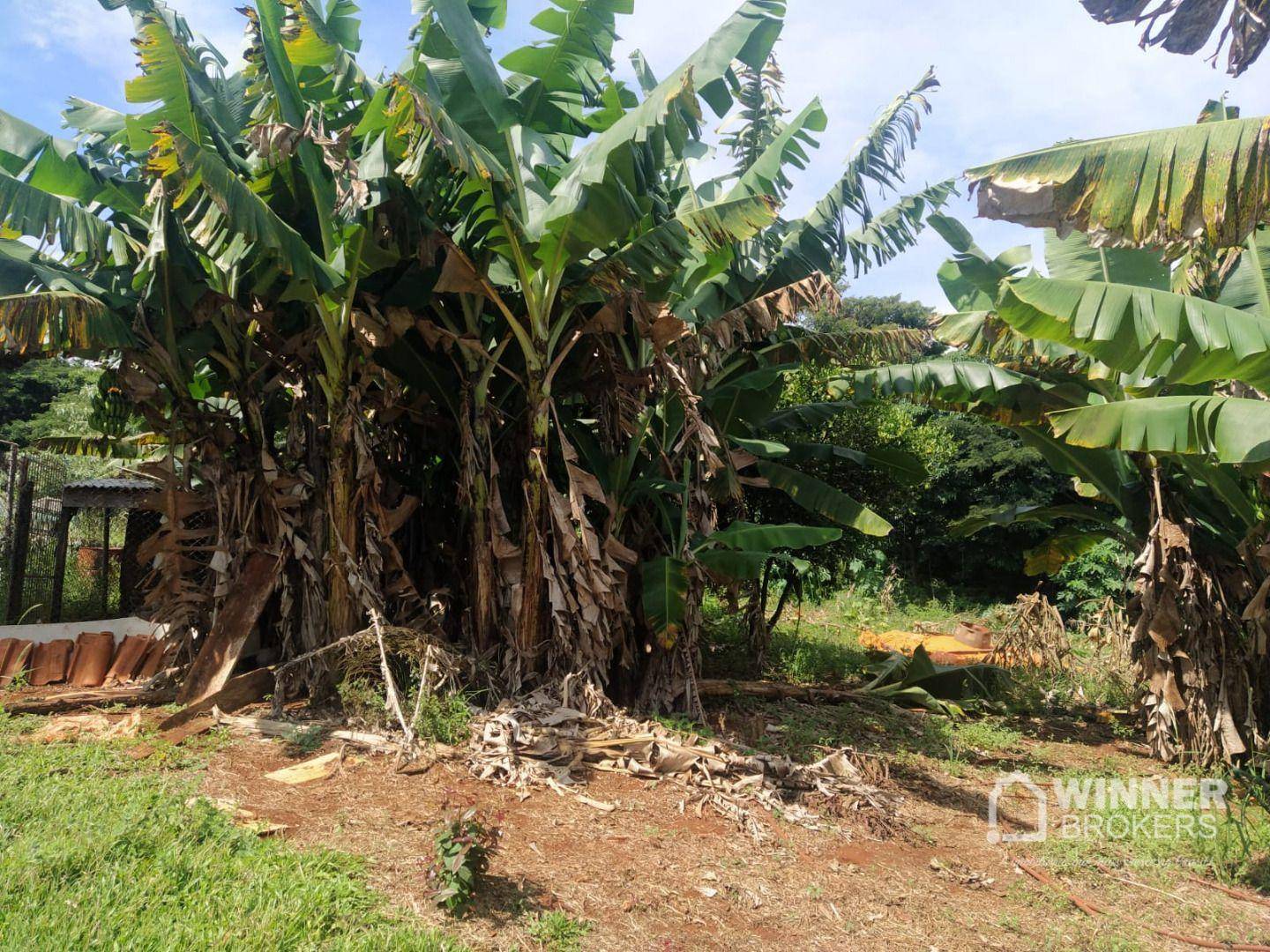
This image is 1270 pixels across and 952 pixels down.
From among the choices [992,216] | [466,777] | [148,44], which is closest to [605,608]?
[466,777]

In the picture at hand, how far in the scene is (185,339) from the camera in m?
7.36

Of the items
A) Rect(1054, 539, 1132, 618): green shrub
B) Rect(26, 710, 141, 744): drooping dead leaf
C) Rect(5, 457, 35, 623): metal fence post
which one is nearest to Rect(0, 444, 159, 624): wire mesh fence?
Rect(5, 457, 35, 623): metal fence post

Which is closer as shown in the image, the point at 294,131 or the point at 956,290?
the point at 294,131

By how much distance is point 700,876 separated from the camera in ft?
15.6

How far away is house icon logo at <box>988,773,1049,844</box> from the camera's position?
596cm

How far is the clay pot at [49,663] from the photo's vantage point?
7988 mm

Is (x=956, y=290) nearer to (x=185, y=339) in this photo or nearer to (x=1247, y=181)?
(x=1247, y=181)

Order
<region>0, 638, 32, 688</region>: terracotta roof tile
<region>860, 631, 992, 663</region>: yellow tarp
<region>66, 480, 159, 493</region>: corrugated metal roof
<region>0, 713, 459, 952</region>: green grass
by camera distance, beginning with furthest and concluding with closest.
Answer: <region>860, 631, 992, 663</region>: yellow tarp < <region>66, 480, 159, 493</region>: corrugated metal roof < <region>0, 638, 32, 688</region>: terracotta roof tile < <region>0, 713, 459, 952</region>: green grass

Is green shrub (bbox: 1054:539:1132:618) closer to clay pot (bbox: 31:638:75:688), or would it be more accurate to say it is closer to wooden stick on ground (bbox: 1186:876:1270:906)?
wooden stick on ground (bbox: 1186:876:1270:906)

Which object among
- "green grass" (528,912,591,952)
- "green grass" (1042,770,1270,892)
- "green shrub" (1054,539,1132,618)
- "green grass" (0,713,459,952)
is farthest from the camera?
"green shrub" (1054,539,1132,618)

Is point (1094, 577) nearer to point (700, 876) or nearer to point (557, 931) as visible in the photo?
point (700, 876)

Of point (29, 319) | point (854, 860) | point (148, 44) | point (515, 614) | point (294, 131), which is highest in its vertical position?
point (148, 44)

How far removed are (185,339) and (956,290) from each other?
6.76 meters

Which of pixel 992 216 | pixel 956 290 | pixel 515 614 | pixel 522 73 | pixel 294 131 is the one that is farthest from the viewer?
pixel 956 290
